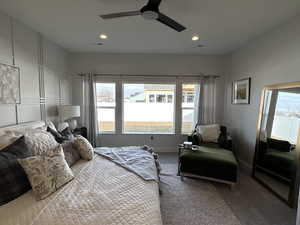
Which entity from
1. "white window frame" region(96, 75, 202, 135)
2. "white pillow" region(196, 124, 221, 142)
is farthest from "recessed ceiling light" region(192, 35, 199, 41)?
"white pillow" region(196, 124, 221, 142)

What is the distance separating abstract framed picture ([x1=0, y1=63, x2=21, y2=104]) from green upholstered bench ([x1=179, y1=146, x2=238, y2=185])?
284 cm

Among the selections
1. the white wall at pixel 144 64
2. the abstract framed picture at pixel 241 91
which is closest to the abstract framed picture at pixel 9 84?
the white wall at pixel 144 64

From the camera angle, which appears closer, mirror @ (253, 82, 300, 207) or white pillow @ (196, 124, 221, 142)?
mirror @ (253, 82, 300, 207)

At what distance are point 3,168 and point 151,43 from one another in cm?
A: 314

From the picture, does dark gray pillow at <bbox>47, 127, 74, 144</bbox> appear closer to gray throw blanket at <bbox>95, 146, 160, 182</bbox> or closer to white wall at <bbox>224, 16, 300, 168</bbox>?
gray throw blanket at <bbox>95, 146, 160, 182</bbox>

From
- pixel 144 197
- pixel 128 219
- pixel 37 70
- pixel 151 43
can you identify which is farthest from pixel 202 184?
pixel 37 70

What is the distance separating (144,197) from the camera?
1.38 m

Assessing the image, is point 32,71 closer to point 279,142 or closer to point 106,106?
point 106,106

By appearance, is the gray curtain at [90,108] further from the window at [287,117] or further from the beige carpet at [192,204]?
the window at [287,117]

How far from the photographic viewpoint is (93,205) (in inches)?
48.5

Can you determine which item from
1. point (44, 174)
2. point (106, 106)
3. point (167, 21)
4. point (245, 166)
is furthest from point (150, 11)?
point (245, 166)

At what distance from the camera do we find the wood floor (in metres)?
1.93

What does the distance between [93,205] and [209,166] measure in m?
2.01

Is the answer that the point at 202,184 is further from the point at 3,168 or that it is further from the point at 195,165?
the point at 3,168
